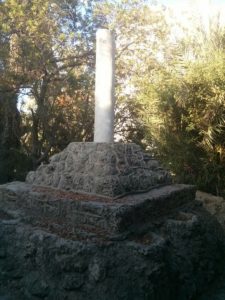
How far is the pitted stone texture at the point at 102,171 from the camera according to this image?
5457mm

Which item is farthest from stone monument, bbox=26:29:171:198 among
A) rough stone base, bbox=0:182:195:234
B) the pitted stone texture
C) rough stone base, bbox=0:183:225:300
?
rough stone base, bbox=0:183:225:300

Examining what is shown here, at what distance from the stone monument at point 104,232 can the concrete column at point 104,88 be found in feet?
0.14

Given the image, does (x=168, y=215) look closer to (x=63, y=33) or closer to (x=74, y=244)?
(x=74, y=244)

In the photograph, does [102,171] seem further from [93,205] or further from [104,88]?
[104,88]

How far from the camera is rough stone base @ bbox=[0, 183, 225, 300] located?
4.41 m

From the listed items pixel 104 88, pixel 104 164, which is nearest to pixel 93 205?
pixel 104 164

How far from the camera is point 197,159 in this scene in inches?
309

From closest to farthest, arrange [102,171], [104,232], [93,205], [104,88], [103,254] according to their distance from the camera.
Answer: [103,254]
[104,232]
[93,205]
[102,171]
[104,88]

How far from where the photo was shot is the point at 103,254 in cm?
454

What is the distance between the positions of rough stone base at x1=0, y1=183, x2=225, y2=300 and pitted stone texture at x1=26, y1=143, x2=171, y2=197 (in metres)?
0.31

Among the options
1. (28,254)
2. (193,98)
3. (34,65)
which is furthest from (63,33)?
(28,254)

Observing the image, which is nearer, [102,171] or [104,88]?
[102,171]

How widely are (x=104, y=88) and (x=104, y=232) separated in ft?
9.70

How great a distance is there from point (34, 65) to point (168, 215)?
19.6 feet
